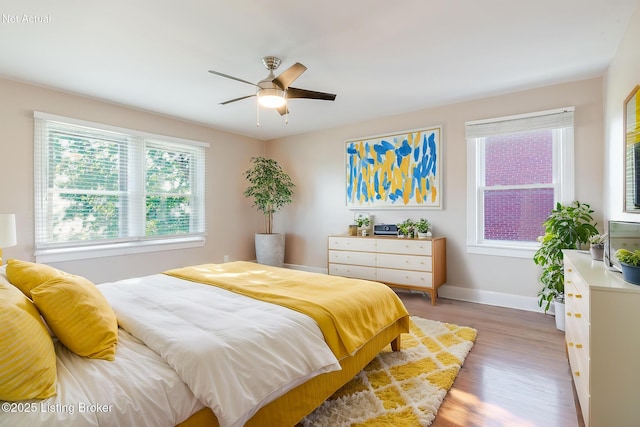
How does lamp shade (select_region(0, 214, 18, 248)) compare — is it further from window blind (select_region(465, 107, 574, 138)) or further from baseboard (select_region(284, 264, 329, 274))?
window blind (select_region(465, 107, 574, 138))

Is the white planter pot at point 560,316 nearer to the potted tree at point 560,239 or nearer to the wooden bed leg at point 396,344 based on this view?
the potted tree at point 560,239

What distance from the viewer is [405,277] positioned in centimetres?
393

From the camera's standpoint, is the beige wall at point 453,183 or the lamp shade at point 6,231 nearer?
the lamp shade at point 6,231

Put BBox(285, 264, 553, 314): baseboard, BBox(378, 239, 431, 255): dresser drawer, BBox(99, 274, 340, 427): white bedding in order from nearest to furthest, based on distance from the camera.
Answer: BBox(99, 274, 340, 427): white bedding → BBox(285, 264, 553, 314): baseboard → BBox(378, 239, 431, 255): dresser drawer

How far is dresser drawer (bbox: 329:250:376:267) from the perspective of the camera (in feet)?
13.8

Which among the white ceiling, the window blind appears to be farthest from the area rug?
the white ceiling

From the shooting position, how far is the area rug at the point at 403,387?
5.70 ft

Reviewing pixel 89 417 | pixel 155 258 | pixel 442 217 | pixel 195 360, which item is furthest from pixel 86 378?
pixel 442 217

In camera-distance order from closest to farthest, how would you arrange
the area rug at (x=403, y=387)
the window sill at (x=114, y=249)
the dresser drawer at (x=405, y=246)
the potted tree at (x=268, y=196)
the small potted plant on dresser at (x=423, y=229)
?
the area rug at (x=403, y=387), the window sill at (x=114, y=249), the dresser drawer at (x=405, y=246), the small potted plant on dresser at (x=423, y=229), the potted tree at (x=268, y=196)

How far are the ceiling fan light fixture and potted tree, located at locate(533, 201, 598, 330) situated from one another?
2876 mm


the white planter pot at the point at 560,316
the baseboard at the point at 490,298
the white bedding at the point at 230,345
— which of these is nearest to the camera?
the white bedding at the point at 230,345

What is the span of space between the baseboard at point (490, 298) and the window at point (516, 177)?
0.50m

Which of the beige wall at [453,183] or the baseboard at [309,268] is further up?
the beige wall at [453,183]

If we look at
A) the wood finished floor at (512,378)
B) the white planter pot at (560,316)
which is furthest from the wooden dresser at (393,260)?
the white planter pot at (560,316)
